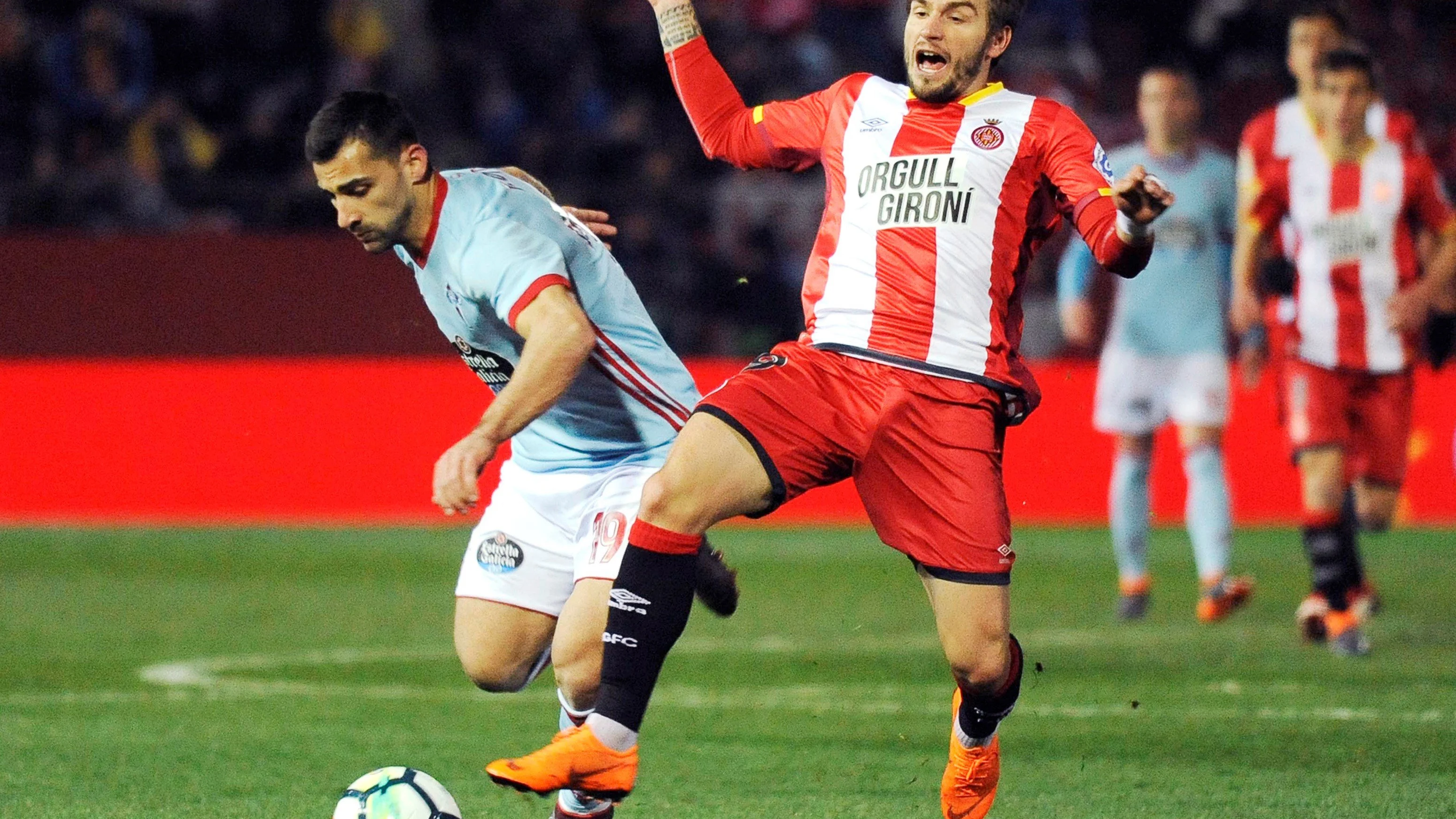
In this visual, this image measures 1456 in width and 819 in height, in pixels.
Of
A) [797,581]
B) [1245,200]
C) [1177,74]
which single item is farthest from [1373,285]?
[797,581]

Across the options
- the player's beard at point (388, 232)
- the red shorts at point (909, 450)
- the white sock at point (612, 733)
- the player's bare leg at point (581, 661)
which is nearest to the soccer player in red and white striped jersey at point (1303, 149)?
the red shorts at point (909, 450)

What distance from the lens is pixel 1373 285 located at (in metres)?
8.38

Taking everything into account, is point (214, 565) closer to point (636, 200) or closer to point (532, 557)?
point (636, 200)

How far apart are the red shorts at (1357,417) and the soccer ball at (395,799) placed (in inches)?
192

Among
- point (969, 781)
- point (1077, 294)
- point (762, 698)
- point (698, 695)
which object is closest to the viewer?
point (969, 781)

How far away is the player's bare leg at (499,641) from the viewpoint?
518 centimetres

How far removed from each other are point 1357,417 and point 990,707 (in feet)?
13.1

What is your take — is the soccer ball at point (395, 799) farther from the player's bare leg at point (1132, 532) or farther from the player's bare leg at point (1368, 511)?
the player's bare leg at point (1132, 532)

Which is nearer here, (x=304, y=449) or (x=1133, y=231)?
(x=1133, y=231)

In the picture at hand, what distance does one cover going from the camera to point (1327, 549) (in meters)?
8.22

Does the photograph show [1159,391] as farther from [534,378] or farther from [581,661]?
[534,378]

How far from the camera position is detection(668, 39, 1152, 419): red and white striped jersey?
4.83m

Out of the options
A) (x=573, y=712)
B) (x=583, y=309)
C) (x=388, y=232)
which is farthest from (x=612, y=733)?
(x=388, y=232)

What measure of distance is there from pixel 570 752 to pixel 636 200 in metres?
10.9
